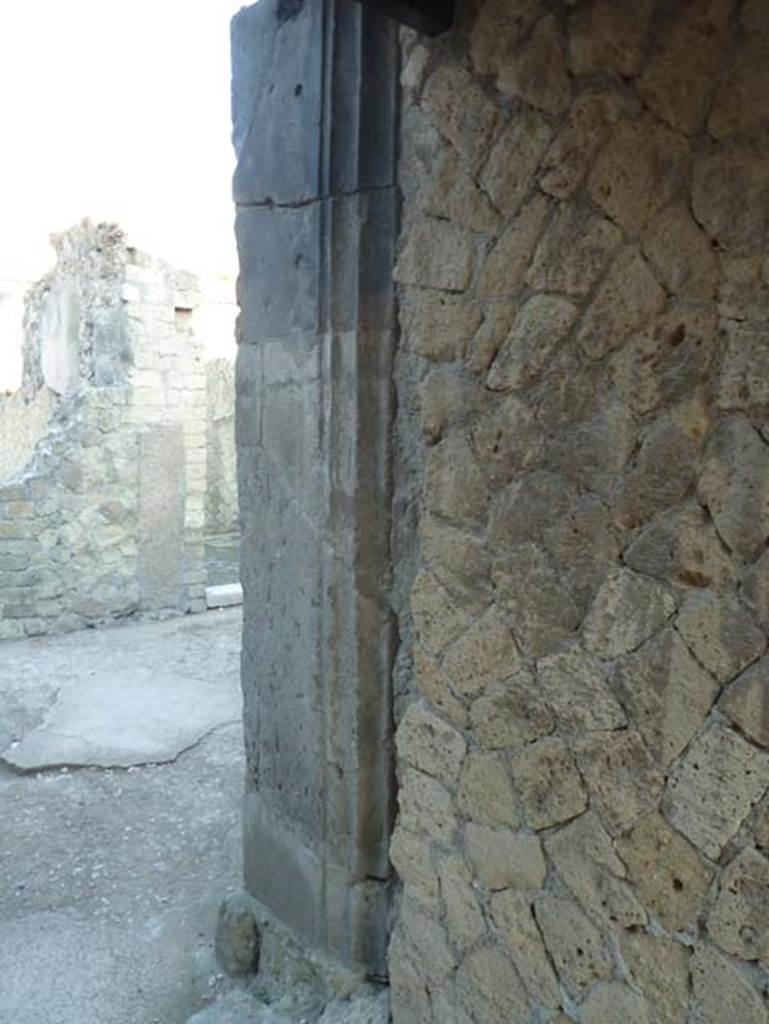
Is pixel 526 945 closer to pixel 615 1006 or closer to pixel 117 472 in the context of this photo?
pixel 615 1006

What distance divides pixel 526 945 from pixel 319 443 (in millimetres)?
1298

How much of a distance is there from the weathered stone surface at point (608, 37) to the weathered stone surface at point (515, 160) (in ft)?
0.46

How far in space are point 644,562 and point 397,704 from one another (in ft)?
3.11

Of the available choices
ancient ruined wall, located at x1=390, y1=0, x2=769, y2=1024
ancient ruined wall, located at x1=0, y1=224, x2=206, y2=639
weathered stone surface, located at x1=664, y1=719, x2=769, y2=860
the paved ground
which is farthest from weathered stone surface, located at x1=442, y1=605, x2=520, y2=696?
ancient ruined wall, located at x1=0, y1=224, x2=206, y2=639

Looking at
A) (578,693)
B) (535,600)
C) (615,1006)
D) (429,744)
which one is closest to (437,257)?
(535,600)

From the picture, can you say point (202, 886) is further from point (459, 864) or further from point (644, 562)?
point (644, 562)

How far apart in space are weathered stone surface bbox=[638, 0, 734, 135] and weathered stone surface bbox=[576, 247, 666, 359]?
237mm

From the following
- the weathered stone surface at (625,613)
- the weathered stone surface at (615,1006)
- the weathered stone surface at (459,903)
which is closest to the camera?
the weathered stone surface at (625,613)

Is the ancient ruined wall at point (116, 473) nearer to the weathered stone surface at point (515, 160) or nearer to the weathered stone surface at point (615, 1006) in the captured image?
the weathered stone surface at point (515, 160)

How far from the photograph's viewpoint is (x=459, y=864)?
2.21 m

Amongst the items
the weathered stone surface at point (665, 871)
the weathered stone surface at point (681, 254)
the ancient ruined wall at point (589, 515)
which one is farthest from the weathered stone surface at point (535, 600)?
the weathered stone surface at point (681, 254)

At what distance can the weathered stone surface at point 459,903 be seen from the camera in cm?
218

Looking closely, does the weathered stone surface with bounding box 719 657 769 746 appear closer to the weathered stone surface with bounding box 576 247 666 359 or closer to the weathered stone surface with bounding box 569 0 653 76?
the weathered stone surface with bounding box 576 247 666 359

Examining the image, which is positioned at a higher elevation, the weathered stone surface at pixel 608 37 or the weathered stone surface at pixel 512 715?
the weathered stone surface at pixel 608 37
